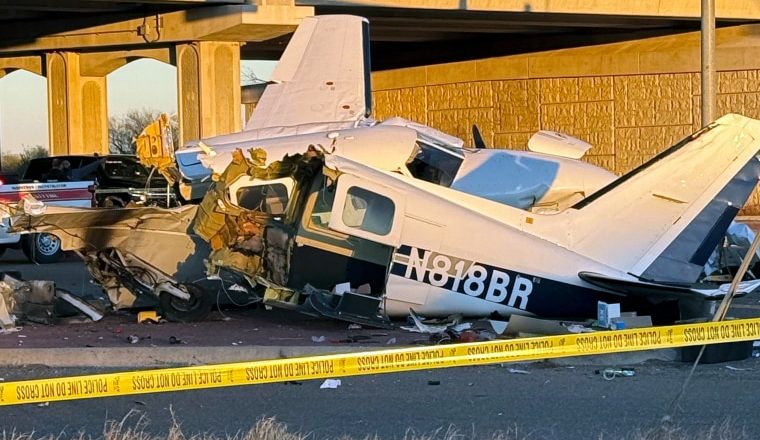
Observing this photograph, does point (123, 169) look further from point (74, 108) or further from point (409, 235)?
point (409, 235)

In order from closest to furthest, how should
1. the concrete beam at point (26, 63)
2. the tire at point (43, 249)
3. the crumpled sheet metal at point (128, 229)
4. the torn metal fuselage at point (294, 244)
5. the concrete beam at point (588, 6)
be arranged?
the torn metal fuselage at point (294, 244), the crumpled sheet metal at point (128, 229), the tire at point (43, 249), the concrete beam at point (588, 6), the concrete beam at point (26, 63)

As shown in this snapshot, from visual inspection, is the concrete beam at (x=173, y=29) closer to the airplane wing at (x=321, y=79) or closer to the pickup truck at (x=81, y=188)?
the pickup truck at (x=81, y=188)

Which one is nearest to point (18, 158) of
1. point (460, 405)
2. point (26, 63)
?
point (26, 63)

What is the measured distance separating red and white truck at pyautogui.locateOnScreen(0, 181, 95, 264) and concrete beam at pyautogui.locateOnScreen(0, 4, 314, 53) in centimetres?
1179

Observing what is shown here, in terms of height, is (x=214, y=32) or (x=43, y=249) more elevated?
(x=214, y=32)

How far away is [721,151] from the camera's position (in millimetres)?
11789

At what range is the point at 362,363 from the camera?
7.67 m

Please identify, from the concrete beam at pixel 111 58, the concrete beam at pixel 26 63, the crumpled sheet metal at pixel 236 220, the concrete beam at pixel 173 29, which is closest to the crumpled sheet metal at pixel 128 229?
the crumpled sheet metal at pixel 236 220

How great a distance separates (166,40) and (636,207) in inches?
1079

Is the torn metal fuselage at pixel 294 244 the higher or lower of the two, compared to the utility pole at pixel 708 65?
lower

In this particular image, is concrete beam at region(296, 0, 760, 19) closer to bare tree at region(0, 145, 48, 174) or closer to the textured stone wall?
the textured stone wall

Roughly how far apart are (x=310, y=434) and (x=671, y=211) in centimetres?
538

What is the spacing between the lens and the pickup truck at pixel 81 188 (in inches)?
897

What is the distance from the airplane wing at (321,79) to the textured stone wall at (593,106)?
22.4 meters
